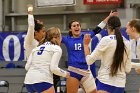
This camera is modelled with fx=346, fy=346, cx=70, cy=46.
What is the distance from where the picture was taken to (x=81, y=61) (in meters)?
5.67

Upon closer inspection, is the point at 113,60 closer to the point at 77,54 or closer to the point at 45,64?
the point at 45,64

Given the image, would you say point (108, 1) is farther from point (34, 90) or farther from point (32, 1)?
point (34, 90)

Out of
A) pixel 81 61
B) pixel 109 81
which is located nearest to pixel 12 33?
pixel 81 61

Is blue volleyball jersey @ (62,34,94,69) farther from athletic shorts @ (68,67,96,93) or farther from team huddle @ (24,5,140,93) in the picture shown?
team huddle @ (24,5,140,93)

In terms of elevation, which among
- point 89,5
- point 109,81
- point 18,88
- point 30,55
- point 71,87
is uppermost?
point 89,5

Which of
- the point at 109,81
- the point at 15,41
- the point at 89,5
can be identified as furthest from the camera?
the point at 89,5

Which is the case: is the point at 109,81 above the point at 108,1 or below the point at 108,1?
below

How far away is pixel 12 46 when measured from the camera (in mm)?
9859

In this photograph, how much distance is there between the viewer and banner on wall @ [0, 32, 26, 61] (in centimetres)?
979

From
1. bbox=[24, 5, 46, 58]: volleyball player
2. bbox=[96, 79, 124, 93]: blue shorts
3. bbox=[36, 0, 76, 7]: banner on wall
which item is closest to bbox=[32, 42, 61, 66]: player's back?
bbox=[24, 5, 46, 58]: volleyball player

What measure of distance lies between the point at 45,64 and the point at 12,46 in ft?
19.3

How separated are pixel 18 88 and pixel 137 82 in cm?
301

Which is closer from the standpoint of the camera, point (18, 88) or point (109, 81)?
point (109, 81)

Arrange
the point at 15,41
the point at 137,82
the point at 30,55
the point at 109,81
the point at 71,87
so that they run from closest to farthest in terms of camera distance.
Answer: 1. the point at 109,81
2. the point at 30,55
3. the point at 71,87
4. the point at 137,82
5. the point at 15,41
